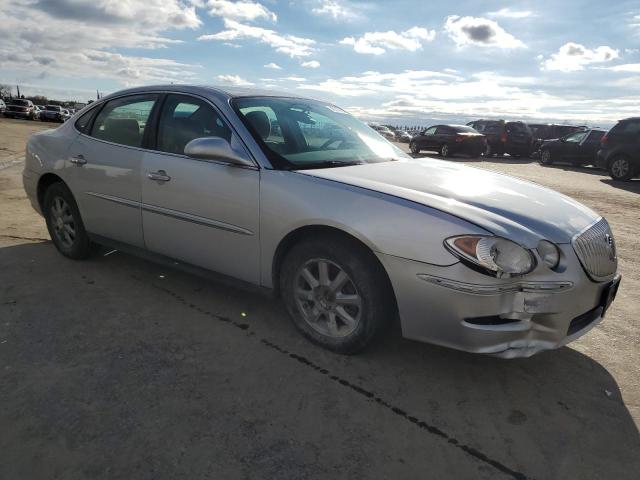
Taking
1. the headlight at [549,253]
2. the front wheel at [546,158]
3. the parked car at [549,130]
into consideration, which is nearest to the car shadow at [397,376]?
the headlight at [549,253]

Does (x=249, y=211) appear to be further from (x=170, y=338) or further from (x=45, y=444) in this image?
(x=45, y=444)

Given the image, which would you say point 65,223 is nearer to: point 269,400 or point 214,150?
point 214,150

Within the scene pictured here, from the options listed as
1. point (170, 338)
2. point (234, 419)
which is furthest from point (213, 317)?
point (234, 419)

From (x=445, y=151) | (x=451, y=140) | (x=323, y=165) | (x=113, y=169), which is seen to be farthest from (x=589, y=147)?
(x=113, y=169)

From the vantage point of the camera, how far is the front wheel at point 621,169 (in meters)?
13.1

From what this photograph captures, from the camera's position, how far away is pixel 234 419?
2.31 metres

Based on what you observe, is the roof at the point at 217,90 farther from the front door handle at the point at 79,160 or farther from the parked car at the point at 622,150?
the parked car at the point at 622,150

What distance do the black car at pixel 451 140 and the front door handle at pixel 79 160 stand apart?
57.2ft

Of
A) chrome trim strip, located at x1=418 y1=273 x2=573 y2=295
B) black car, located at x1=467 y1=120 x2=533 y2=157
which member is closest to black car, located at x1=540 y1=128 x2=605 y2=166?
black car, located at x1=467 y1=120 x2=533 y2=157

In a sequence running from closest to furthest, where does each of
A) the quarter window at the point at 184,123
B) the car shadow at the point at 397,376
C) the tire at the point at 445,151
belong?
the car shadow at the point at 397,376 → the quarter window at the point at 184,123 → the tire at the point at 445,151

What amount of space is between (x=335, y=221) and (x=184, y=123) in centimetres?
155

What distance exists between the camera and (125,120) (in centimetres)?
392

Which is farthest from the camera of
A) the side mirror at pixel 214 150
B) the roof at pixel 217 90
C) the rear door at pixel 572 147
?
the rear door at pixel 572 147

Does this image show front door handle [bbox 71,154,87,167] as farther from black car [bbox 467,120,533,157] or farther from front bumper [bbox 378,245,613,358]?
black car [bbox 467,120,533,157]
